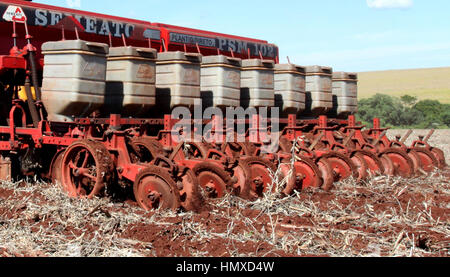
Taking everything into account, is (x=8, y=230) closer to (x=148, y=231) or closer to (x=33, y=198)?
(x=148, y=231)

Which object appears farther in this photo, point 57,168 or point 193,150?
point 193,150

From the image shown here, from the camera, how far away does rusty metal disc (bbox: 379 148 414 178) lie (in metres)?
10.0

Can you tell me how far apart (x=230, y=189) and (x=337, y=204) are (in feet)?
4.48

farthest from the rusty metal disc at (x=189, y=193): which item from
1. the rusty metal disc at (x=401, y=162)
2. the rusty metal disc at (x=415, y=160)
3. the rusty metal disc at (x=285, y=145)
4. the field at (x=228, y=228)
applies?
the rusty metal disc at (x=415, y=160)

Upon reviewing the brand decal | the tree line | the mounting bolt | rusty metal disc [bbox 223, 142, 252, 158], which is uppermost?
the brand decal

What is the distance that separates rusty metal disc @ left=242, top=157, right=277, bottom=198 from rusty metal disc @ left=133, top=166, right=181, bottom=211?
1.59 meters

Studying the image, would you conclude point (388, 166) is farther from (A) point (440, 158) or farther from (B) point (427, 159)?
(A) point (440, 158)

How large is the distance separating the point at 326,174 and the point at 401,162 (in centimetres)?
270

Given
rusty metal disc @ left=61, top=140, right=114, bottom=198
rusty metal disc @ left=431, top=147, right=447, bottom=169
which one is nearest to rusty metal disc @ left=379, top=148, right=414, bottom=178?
rusty metal disc @ left=431, top=147, right=447, bottom=169

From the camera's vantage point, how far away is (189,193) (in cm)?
609

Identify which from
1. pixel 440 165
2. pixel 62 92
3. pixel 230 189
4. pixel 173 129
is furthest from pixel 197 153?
pixel 440 165

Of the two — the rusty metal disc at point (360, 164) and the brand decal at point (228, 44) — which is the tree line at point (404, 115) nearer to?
the brand decal at point (228, 44)

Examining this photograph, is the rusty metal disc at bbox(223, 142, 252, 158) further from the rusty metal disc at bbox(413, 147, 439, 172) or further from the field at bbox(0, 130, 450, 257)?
the rusty metal disc at bbox(413, 147, 439, 172)

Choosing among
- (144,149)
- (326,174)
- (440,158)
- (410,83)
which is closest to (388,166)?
(440,158)
